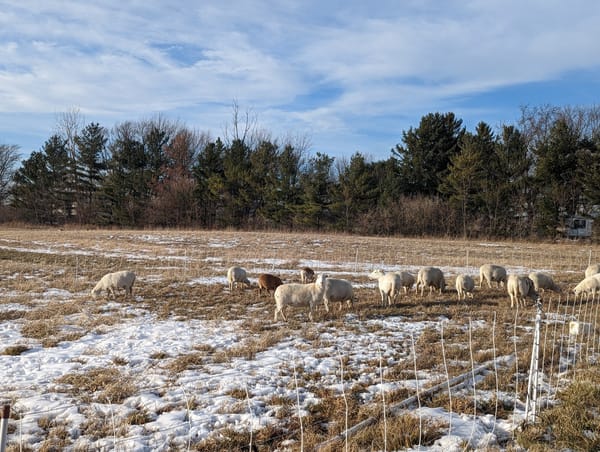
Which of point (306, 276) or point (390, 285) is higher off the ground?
point (390, 285)

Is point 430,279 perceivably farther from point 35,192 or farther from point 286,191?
point 35,192

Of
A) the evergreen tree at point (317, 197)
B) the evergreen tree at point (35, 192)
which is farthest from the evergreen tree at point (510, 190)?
the evergreen tree at point (35, 192)

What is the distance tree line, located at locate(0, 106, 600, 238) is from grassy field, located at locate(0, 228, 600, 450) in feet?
87.0

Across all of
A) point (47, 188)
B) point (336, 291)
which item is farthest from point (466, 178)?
point (47, 188)

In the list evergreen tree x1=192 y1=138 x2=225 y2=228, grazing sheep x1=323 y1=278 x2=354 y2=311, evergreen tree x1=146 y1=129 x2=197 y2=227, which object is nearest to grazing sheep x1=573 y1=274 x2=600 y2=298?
grazing sheep x1=323 y1=278 x2=354 y2=311

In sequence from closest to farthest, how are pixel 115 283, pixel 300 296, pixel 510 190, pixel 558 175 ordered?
pixel 300 296 < pixel 115 283 < pixel 558 175 < pixel 510 190

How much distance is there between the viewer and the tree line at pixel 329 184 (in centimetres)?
3900

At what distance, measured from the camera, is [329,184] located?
153 ft

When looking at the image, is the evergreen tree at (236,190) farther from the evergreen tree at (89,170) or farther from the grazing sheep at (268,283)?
the grazing sheep at (268,283)

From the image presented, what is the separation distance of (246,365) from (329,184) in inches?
1577

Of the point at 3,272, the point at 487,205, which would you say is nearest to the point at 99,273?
the point at 3,272

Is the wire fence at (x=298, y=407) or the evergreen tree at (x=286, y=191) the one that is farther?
the evergreen tree at (x=286, y=191)

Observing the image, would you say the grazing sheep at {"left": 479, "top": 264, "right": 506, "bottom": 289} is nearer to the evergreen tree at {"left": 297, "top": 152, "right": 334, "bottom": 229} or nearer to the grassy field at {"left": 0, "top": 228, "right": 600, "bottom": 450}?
the grassy field at {"left": 0, "top": 228, "right": 600, "bottom": 450}

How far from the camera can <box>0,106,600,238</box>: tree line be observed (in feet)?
128
